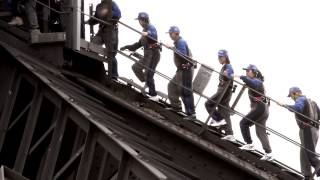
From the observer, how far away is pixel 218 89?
13297mm

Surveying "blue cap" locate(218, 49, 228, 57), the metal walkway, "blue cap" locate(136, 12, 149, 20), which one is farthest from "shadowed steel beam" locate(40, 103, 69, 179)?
"blue cap" locate(136, 12, 149, 20)

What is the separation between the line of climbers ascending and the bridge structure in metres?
0.29

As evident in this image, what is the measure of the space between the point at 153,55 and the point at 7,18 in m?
3.03

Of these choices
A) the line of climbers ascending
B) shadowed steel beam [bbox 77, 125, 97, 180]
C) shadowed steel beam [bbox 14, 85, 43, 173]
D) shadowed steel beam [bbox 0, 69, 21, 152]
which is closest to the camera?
shadowed steel beam [bbox 77, 125, 97, 180]

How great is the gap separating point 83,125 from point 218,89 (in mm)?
4300

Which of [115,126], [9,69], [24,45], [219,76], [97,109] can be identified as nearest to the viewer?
[115,126]

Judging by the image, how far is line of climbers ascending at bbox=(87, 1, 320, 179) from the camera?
12328 mm

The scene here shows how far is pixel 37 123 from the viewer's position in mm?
10977

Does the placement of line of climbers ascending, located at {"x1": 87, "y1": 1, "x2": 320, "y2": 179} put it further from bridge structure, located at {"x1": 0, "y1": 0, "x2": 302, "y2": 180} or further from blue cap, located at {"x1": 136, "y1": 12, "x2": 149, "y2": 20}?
bridge structure, located at {"x1": 0, "y1": 0, "x2": 302, "y2": 180}

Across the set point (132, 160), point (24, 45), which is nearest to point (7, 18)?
point (24, 45)

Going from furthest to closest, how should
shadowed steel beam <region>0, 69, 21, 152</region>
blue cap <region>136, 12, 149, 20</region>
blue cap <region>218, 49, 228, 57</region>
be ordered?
1. blue cap <region>136, 12, 149, 20</region>
2. blue cap <region>218, 49, 228, 57</region>
3. shadowed steel beam <region>0, 69, 21, 152</region>

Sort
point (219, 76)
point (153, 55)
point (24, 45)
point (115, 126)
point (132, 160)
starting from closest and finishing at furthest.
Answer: point (132, 160)
point (115, 126)
point (24, 45)
point (219, 76)
point (153, 55)

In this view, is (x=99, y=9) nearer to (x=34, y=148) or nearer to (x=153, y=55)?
(x=153, y=55)

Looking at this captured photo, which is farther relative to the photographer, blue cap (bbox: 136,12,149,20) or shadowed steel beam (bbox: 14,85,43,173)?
blue cap (bbox: 136,12,149,20)
